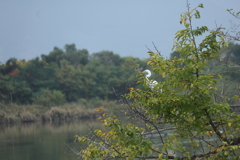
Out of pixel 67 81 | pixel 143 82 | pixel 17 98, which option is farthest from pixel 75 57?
pixel 143 82

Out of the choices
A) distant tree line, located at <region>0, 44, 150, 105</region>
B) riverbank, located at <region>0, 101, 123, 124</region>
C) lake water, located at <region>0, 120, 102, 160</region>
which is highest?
distant tree line, located at <region>0, 44, 150, 105</region>

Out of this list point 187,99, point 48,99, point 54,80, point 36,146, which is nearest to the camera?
point 187,99

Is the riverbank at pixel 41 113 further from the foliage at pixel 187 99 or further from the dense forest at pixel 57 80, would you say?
the foliage at pixel 187 99

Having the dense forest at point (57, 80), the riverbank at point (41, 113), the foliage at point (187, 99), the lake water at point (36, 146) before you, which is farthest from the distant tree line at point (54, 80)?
the foliage at point (187, 99)

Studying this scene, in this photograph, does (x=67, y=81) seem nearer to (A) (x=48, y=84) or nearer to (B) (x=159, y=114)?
(A) (x=48, y=84)

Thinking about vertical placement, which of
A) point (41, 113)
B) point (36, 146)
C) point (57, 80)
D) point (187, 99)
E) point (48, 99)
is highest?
point (57, 80)

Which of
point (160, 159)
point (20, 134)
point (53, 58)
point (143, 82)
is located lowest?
point (20, 134)

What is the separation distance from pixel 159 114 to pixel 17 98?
33.8 metres

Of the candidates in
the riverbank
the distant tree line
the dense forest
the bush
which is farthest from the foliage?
the bush

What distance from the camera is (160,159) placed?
4375 millimetres

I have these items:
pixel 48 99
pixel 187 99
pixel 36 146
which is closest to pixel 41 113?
pixel 48 99

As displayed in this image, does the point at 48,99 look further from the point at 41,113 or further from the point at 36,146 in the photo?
the point at 36,146

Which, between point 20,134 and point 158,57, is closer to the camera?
point 158,57

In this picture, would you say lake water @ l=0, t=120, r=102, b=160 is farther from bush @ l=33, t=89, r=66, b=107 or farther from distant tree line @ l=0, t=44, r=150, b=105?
distant tree line @ l=0, t=44, r=150, b=105
